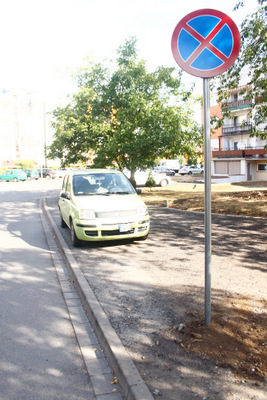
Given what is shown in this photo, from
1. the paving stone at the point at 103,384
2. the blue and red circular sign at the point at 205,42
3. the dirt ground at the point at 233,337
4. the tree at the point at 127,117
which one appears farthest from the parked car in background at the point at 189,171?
the paving stone at the point at 103,384

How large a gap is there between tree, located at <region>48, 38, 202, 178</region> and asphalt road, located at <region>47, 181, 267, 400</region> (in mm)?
8736

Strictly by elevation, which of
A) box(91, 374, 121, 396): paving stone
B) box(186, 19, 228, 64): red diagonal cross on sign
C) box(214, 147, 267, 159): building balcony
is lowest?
box(91, 374, 121, 396): paving stone

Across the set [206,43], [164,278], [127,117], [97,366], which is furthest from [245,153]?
[97,366]

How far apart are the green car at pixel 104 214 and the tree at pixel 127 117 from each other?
8.98 m

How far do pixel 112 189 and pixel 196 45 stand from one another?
18.0 feet

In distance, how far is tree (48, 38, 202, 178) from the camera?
1756 cm

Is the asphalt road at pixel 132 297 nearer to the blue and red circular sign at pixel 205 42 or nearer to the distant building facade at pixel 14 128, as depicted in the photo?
the blue and red circular sign at pixel 205 42

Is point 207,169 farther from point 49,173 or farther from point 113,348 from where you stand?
point 49,173

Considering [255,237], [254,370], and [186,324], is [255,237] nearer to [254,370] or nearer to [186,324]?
[186,324]

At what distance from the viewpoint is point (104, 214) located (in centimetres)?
761

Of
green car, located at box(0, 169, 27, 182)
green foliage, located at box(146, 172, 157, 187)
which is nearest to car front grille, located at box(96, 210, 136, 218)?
green foliage, located at box(146, 172, 157, 187)

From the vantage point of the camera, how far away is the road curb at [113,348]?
108 inches

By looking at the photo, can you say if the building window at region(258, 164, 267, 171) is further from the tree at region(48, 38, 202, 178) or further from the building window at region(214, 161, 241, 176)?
the tree at region(48, 38, 202, 178)

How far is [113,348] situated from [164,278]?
2339 mm
